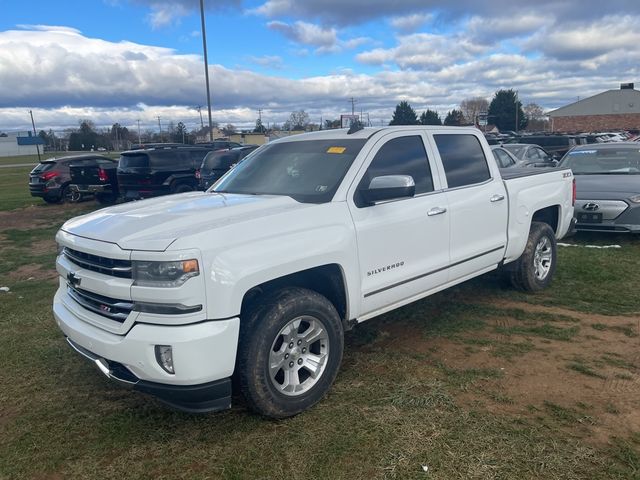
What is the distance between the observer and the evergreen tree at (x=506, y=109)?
71375 millimetres

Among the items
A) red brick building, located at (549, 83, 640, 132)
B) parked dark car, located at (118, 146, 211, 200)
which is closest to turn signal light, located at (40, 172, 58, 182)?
parked dark car, located at (118, 146, 211, 200)

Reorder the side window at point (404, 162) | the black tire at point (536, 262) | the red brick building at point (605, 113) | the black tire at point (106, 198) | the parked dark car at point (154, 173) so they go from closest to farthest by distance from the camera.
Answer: the side window at point (404, 162) → the black tire at point (536, 262) → the parked dark car at point (154, 173) → the black tire at point (106, 198) → the red brick building at point (605, 113)

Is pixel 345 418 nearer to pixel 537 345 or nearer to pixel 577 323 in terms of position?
pixel 537 345

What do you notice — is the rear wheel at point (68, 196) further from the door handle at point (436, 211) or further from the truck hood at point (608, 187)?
the door handle at point (436, 211)

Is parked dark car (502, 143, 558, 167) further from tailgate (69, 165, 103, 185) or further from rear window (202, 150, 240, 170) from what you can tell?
tailgate (69, 165, 103, 185)

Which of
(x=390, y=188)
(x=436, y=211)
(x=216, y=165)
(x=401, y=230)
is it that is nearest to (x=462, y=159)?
(x=436, y=211)

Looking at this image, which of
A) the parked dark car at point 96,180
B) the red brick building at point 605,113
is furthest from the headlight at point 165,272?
the red brick building at point 605,113

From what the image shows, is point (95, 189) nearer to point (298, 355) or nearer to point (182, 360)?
point (298, 355)

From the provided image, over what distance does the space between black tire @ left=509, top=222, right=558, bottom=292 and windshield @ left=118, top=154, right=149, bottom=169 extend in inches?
430

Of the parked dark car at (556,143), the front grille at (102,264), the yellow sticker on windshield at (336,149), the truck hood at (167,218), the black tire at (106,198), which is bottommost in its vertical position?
the black tire at (106,198)

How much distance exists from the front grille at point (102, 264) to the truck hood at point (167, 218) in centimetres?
12

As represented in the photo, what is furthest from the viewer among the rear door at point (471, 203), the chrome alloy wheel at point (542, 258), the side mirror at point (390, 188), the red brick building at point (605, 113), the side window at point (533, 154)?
the red brick building at point (605, 113)

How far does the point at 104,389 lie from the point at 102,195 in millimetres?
14148

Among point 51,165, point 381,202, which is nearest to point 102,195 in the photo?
point 51,165
